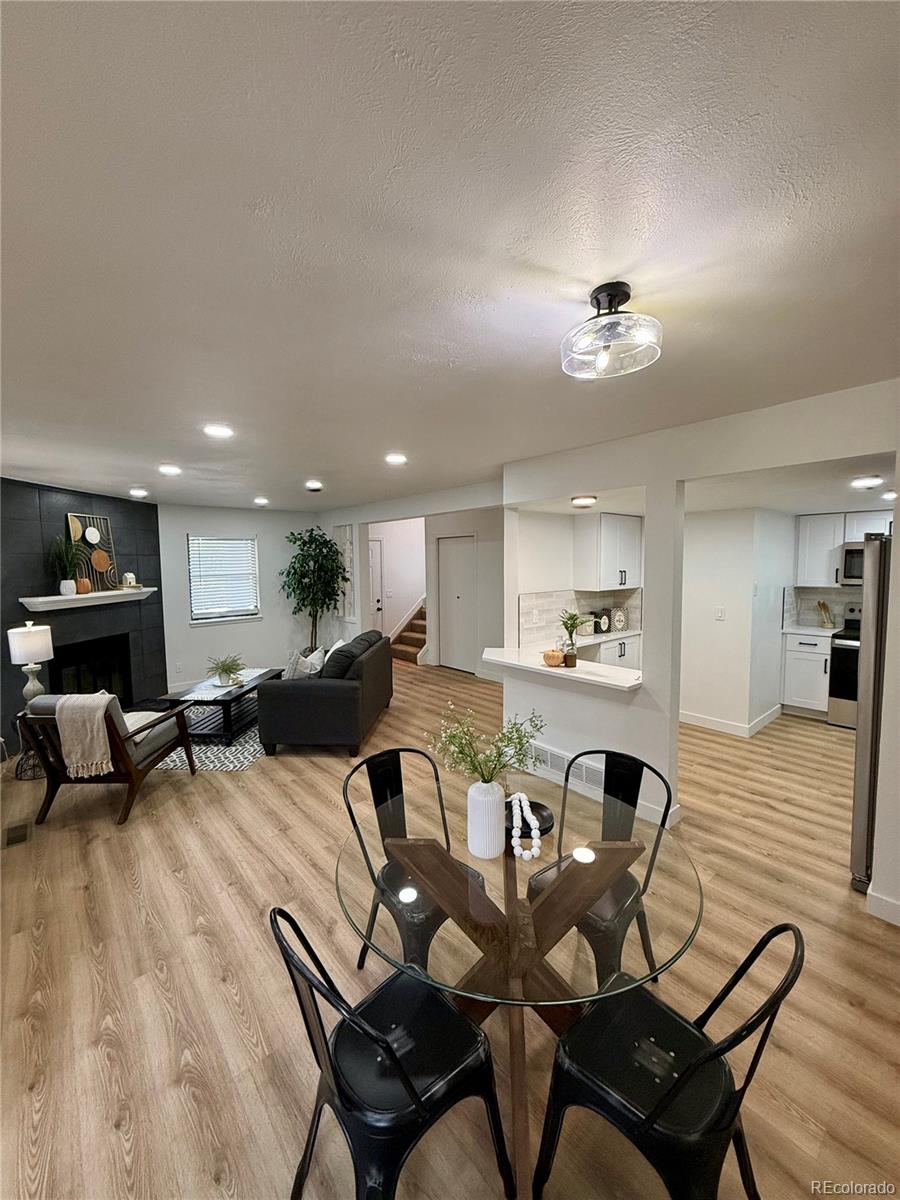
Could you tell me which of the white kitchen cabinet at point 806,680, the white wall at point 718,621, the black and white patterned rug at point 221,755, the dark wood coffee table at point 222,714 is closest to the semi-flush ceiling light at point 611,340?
the white wall at point 718,621

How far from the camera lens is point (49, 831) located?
9.95 ft

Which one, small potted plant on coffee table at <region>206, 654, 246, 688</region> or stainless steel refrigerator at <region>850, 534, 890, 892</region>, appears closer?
stainless steel refrigerator at <region>850, 534, 890, 892</region>

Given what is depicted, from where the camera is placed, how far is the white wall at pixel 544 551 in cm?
408

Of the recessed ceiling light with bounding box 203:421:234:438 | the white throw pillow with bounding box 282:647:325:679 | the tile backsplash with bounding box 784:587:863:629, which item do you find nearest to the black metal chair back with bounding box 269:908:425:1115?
the recessed ceiling light with bounding box 203:421:234:438

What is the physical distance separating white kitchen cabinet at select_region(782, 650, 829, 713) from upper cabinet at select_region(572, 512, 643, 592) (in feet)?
6.69

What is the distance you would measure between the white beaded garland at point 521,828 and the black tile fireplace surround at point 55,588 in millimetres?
4421

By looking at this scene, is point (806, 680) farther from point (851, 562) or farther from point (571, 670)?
point (571, 670)

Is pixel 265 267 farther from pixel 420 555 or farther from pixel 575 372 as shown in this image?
pixel 420 555

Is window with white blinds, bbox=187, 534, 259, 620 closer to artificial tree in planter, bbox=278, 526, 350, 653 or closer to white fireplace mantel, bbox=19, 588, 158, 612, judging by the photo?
artificial tree in planter, bbox=278, 526, 350, 653

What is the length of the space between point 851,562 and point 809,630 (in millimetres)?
768

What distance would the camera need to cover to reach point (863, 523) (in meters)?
4.61

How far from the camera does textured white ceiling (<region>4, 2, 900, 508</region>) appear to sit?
706 millimetres

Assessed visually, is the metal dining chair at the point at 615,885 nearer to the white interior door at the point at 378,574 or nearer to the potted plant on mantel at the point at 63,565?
the potted plant on mantel at the point at 63,565

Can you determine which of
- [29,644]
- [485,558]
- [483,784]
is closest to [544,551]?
[485,558]
